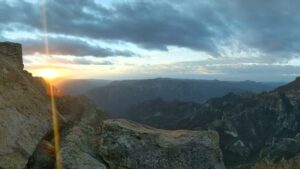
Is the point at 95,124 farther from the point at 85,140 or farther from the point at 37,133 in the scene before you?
the point at 37,133

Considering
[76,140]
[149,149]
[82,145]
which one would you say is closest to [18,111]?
[76,140]

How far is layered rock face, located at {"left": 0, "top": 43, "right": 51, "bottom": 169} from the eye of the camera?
2077cm

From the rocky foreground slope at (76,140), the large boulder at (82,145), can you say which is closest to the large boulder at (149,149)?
the rocky foreground slope at (76,140)

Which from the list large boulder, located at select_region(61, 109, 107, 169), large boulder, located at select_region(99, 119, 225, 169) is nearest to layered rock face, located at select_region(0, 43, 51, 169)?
large boulder, located at select_region(61, 109, 107, 169)

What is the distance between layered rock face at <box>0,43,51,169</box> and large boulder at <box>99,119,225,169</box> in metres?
4.10

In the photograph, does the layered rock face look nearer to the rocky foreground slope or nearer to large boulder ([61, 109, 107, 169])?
the rocky foreground slope

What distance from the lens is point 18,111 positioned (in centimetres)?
2275

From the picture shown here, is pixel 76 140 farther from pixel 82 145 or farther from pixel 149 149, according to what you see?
pixel 149 149

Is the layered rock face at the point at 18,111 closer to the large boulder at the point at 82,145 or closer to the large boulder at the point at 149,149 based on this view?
the large boulder at the point at 82,145

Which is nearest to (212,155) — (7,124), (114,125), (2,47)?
(114,125)

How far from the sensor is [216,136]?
27.4m

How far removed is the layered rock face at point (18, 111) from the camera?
20.8 m

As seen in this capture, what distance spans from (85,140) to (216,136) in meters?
8.97

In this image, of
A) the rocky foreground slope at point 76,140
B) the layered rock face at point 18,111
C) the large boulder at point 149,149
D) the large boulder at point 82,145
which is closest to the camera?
the layered rock face at point 18,111
